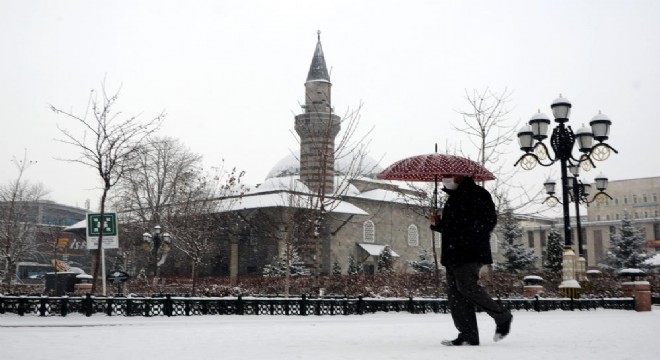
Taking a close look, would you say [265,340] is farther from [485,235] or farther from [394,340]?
[485,235]

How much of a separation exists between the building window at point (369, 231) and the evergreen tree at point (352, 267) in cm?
240

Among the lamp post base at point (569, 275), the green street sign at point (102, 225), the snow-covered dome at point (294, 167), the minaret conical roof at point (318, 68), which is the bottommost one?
the lamp post base at point (569, 275)

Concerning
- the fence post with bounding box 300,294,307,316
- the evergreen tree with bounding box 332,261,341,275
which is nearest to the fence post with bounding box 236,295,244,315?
the fence post with bounding box 300,294,307,316

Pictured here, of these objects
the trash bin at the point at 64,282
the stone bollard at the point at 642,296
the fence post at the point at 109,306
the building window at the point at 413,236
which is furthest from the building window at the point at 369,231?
the fence post at the point at 109,306

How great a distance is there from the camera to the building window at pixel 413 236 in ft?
146

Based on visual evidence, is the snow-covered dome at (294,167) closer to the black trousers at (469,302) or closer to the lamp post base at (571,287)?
the lamp post base at (571,287)

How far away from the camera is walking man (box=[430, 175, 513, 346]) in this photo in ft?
20.0

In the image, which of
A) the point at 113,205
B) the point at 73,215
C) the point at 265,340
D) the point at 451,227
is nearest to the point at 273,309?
the point at 265,340

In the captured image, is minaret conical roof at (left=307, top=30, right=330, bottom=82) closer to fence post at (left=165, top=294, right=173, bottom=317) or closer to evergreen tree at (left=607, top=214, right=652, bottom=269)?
evergreen tree at (left=607, top=214, right=652, bottom=269)

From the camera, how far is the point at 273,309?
12461 millimetres

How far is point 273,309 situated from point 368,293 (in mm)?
6772

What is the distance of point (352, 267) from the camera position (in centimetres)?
3616

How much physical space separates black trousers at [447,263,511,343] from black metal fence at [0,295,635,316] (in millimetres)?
6589

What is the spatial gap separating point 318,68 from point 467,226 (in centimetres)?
3566
